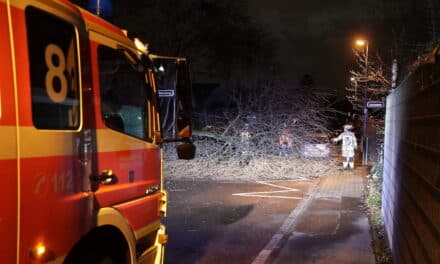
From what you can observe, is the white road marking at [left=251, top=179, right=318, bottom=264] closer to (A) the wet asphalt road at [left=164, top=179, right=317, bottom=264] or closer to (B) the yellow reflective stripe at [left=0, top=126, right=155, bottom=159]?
(A) the wet asphalt road at [left=164, top=179, right=317, bottom=264]

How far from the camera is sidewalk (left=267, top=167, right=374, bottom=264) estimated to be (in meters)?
6.64

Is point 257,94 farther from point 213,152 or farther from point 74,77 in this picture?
point 74,77

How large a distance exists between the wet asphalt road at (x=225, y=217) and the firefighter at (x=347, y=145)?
2.68 metres

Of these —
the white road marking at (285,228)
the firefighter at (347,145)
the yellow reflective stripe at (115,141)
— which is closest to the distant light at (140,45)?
the yellow reflective stripe at (115,141)

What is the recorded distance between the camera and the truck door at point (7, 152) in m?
2.39

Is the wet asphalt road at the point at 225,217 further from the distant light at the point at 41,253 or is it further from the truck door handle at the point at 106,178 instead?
the distant light at the point at 41,253

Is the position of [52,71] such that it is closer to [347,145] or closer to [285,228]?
[285,228]

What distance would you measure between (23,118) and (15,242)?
2.11ft

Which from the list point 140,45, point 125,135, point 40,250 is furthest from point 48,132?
point 140,45

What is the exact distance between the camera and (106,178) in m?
3.45

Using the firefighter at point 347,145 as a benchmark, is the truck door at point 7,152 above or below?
above

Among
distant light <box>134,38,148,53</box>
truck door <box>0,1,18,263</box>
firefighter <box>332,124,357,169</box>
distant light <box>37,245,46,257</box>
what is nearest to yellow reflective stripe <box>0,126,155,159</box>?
truck door <box>0,1,18,263</box>

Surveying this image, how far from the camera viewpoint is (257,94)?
17.5 meters

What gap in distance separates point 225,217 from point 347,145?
8.23m
